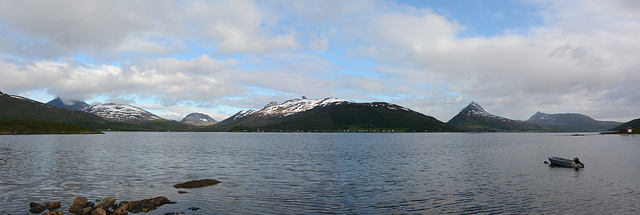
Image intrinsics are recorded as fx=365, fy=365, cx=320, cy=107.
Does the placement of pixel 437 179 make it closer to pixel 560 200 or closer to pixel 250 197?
pixel 560 200

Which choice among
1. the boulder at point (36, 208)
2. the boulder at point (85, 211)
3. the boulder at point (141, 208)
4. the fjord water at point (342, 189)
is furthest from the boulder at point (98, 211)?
the boulder at point (36, 208)

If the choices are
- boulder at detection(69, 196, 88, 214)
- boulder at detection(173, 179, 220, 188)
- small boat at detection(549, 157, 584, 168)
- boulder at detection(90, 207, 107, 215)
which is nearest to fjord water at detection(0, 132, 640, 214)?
boulder at detection(173, 179, 220, 188)

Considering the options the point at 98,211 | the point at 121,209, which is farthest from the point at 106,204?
the point at 98,211

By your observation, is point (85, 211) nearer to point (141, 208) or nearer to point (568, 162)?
point (141, 208)

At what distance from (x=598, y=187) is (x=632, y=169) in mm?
26408

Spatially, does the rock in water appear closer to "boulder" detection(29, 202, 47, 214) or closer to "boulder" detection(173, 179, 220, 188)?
"boulder" detection(29, 202, 47, 214)

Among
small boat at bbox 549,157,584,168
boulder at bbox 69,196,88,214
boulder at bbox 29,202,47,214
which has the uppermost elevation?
small boat at bbox 549,157,584,168

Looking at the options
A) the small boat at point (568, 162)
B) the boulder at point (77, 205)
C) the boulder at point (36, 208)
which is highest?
the small boat at point (568, 162)

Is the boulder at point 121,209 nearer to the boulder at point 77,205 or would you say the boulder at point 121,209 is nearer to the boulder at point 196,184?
the boulder at point 77,205

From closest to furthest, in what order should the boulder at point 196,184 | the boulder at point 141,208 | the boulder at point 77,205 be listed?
the boulder at point 77,205 < the boulder at point 141,208 < the boulder at point 196,184

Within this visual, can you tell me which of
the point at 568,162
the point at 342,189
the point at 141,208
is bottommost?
the point at 141,208

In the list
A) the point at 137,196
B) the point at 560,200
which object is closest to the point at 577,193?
the point at 560,200

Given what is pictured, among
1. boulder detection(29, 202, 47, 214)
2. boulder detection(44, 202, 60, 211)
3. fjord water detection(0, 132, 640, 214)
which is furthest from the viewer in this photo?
fjord water detection(0, 132, 640, 214)

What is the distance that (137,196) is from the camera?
38.3 metres
